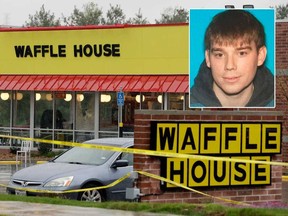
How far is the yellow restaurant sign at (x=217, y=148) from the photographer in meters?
15.3

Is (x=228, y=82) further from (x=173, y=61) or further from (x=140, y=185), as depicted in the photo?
(x=140, y=185)

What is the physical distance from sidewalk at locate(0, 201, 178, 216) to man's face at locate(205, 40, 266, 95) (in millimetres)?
21466

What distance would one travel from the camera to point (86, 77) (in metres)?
40.0

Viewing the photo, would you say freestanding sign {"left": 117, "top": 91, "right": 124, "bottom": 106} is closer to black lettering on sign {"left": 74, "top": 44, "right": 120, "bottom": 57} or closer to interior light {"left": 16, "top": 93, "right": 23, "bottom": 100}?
black lettering on sign {"left": 74, "top": 44, "right": 120, "bottom": 57}

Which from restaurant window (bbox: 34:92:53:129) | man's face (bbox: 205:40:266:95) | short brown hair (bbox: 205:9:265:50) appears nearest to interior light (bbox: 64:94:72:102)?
restaurant window (bbox: 34:92:53:129)

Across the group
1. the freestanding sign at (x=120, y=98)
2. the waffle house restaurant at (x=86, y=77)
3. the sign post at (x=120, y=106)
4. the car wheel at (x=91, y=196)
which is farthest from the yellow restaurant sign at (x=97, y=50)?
the car wheel at (x=91, y=196)

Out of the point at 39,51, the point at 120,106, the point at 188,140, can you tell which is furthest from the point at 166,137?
the point at 39,51

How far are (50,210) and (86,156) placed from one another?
5.29 metres

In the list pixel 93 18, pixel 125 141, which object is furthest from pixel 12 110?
pixel 93 18

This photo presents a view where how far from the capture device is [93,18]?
113188 millimetres

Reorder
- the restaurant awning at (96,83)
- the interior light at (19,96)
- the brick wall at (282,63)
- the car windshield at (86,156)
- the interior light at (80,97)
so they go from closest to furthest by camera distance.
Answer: the car windshield at (86,156)
the brick wall at (282,63)
the restaurant awning at (96,83)
the interior light at (80,97)
the interior light at (19,96)

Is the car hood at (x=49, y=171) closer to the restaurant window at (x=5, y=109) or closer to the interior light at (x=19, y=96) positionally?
the interior light at (x=19, y=96)

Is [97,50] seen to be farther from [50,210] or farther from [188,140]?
[50,210]

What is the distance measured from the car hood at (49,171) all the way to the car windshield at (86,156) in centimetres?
31
